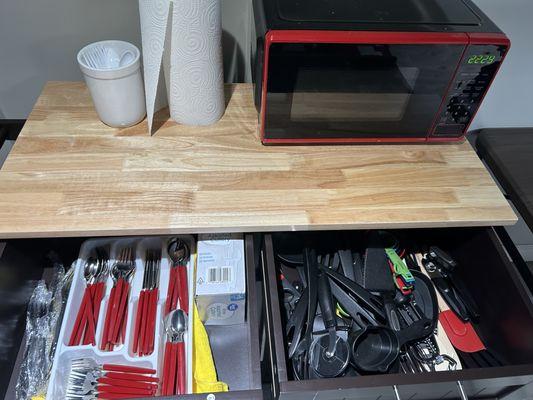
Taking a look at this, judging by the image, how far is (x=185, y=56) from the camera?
736mm

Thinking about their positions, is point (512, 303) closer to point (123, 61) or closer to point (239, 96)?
point (239, 96)

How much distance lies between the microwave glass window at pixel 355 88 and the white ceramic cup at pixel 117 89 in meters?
0.26

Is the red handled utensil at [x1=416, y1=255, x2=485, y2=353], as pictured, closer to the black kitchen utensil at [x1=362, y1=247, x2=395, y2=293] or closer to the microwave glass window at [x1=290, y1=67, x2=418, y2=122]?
the black kitchen utensil at [x1=362, y1=247, x2=395, y2=293]

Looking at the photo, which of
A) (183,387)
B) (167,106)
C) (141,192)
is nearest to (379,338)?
(183,387)

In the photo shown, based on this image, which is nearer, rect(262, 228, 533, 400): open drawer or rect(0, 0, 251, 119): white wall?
rect(262, 228, 533, 400): open drawer

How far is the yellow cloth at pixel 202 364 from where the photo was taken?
73cm

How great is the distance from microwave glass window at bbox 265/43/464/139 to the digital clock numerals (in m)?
0.03

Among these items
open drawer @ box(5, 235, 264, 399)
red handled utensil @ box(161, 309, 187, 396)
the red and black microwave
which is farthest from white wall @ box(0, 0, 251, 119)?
red handled utensil @ box(161, 309, 187, 396)

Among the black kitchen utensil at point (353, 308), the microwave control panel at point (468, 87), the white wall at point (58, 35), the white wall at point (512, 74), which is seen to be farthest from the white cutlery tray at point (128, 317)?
the white wall at point (512, 74)

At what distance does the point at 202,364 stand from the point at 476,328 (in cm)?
58

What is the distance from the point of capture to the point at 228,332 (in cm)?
85

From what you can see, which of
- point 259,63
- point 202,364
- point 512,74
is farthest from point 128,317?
point 512,74

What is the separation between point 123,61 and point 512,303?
896mm

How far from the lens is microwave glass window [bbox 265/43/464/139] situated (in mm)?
700
